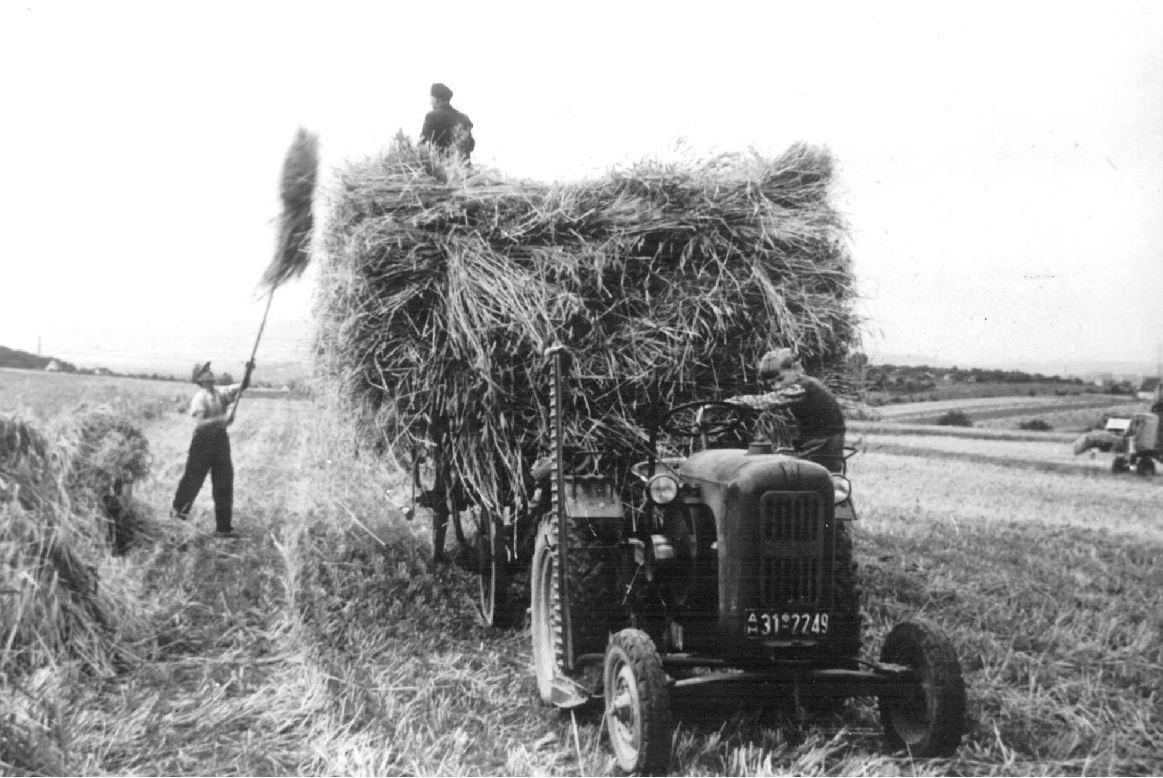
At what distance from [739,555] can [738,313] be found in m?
1.92

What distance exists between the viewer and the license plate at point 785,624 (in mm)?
4344

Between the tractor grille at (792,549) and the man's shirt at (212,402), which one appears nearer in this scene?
the tractor grille at (792,549)

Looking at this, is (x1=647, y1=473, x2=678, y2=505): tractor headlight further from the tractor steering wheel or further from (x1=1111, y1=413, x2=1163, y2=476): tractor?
(x1=1111, y1=413, x2=1163, y2=476): tractor

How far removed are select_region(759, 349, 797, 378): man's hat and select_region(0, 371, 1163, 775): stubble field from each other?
65.5 inches

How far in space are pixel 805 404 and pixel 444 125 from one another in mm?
3932

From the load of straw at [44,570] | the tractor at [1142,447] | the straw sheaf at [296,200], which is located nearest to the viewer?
the load of straw at [44,570]

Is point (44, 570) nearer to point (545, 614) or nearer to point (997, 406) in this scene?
point (545, 614)

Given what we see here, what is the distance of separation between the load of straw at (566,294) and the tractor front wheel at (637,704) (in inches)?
62.1

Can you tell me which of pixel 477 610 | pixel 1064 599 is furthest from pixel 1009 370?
pixel 477 610

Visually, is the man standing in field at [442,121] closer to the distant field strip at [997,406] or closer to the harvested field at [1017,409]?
the harvested field at [1017,409]

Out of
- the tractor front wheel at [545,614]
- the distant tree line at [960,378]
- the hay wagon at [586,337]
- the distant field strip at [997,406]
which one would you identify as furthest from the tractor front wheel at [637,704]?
the distant tree line at [960,378]

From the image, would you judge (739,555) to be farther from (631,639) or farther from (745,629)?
(631,639)

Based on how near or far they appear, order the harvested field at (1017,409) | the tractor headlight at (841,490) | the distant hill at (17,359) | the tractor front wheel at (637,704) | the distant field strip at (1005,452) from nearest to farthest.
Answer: the tractor front wheel at (637,704) → the tractor headlight at (841,490) → the distant hill at (17,359) → the distant field strip at (1005,452) → the harvested field at (1017,409)

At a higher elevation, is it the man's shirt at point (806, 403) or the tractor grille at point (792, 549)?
the man's shirt at point (806, 403)
